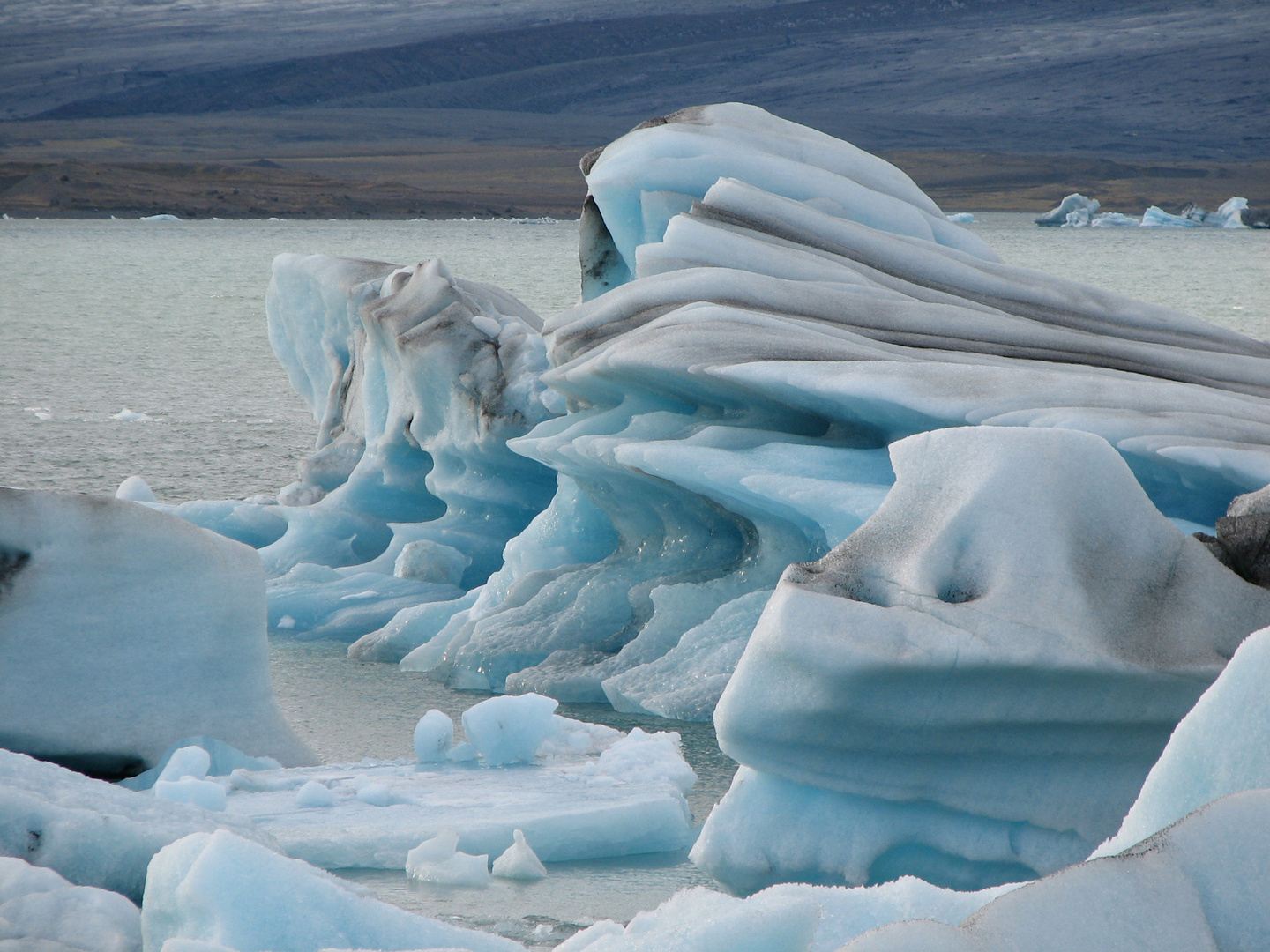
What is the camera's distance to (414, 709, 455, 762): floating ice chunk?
4062 mm

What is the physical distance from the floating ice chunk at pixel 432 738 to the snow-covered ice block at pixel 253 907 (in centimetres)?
159

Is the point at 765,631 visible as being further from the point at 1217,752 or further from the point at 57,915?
the point at 57,915

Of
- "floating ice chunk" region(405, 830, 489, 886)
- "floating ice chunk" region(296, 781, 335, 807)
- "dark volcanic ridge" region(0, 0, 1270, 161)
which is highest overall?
"floating ice chunk" region(405, 830, 489, 886)

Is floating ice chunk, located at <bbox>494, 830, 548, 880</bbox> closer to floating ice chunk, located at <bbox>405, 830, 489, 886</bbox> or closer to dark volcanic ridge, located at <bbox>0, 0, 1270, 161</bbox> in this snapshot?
floating ice chunk, located at <bbox>405, 830, 489, 886</bbox>

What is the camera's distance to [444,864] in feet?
10.8

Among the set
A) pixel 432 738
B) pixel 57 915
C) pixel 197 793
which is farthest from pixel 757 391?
pixel 57 915

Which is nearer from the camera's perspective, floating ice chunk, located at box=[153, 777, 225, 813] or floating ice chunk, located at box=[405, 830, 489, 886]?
floating ice chunk, located at box=[405, 830, 489, 886]

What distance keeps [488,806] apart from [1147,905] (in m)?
2.19

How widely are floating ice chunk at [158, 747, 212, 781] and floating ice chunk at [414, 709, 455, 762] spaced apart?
57cm

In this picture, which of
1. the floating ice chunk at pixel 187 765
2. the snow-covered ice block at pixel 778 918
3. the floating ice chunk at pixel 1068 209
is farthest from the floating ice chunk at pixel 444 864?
the floating ice chunk at pixel 1068 209

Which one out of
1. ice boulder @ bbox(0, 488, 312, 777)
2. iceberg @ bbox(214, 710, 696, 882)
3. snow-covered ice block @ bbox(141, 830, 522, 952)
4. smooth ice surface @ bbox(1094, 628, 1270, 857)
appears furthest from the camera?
ice boulder @ bbox(0, 488, 312, 777)

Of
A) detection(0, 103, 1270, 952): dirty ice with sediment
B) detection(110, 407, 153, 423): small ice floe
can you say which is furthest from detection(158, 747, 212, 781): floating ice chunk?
detection(110, 407, 153, 423): small ice floe

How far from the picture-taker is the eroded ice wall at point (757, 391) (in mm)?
4523

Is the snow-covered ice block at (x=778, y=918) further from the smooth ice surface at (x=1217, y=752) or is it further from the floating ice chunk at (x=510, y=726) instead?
the floating ice chunk at (x=510, y=726)
